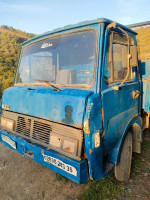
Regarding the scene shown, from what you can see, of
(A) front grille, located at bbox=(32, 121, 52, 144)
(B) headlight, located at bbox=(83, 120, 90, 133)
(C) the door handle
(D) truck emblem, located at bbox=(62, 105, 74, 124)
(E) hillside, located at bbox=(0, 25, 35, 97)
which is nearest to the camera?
(B) headlight, located at bbox=(83, 120, 90, 133)

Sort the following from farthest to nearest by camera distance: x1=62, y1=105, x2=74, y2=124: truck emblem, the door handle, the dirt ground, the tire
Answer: the door handle
the tire
the dirt ground
x1=62, y1=105, x2=74, y2=124: truck emblem

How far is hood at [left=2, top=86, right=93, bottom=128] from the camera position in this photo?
184 centimetres

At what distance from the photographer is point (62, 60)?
2410mm

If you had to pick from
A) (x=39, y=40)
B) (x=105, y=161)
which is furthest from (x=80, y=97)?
(x=39, y=40)

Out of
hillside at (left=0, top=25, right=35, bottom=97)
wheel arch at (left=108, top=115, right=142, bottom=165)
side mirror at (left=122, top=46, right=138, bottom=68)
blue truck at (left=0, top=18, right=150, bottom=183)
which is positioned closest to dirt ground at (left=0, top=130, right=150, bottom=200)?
blue truck at (left=0, top=18, right=150, bottom=183)

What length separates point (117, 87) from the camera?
211 cm

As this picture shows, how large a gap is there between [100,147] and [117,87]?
2.72 feet

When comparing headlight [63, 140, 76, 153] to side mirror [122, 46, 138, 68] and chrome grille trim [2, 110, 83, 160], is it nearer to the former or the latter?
chrome grille trim [2, 110, 83, 160]

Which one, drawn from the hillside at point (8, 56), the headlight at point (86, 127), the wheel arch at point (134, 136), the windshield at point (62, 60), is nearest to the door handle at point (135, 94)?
the wheel arch at point (134, 136)

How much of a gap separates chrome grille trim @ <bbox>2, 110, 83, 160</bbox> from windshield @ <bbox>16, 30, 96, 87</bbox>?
2.03 feet

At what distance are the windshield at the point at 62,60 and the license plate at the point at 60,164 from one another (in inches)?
40.8

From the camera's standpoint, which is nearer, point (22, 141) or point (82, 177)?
point (82, 177)

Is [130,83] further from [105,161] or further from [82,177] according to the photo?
[82,177]

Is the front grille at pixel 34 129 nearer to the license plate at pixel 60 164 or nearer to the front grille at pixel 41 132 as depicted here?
the front grille at pixel 41 132
